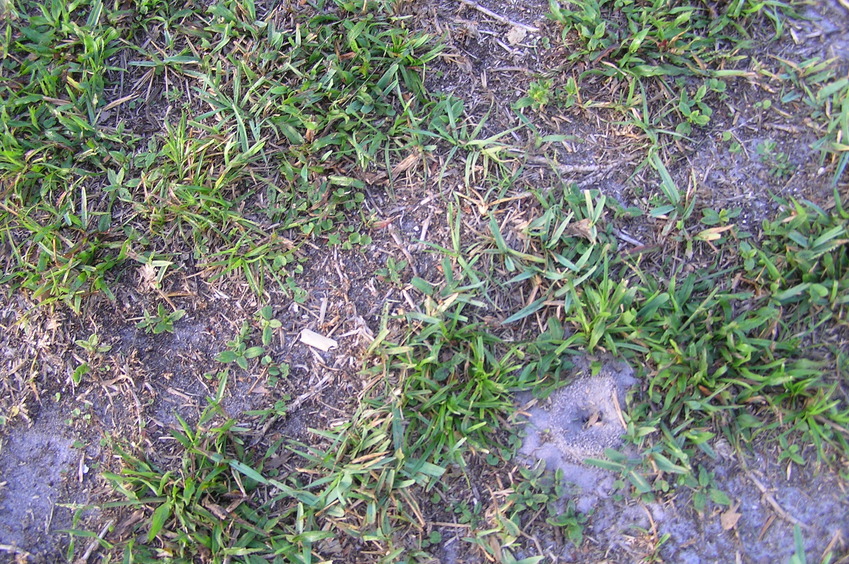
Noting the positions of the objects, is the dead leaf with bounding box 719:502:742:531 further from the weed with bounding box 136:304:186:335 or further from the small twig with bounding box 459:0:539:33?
the weed with bounding box 136:304:186:335

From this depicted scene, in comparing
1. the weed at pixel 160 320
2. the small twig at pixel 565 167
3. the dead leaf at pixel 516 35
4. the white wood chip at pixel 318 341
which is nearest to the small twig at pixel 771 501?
the small twig at pixel 565 167

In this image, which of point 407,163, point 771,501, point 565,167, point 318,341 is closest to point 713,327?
point 771,501

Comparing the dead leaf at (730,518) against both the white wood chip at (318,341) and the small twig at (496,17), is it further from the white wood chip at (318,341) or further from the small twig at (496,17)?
the small twig at (496,17)

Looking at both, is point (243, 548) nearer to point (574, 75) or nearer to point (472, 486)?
point (472, 486)

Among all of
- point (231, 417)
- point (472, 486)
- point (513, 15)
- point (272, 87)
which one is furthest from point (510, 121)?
point (231, 417)

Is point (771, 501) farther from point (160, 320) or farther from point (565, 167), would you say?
point (160, 320)

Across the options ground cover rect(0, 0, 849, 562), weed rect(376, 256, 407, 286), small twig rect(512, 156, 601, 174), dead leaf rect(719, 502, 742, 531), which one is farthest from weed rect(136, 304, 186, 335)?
dead leaf rect(719, 502, 742, 531)
